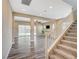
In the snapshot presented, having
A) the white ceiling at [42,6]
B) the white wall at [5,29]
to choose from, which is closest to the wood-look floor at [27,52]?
the white wall at [5,29]

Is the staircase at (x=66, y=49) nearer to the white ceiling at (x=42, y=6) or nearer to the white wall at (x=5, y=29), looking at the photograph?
the white wall at (x=5, y=29)

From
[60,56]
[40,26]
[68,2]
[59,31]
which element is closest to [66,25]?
[59,31]

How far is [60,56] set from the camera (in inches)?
157

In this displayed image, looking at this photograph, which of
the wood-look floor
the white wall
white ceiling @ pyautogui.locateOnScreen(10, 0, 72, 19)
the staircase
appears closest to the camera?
the white wall

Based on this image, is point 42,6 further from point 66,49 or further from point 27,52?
point 66,49

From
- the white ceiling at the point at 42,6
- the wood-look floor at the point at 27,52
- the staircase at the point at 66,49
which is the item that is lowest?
the wood-look floor at the point at 27,52

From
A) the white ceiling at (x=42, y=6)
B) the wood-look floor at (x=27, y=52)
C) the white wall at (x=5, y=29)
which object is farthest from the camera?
the white ceiling at (x=42, y=6)

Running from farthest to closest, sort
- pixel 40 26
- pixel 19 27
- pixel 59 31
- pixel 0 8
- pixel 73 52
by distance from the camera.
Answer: pixel 40 26 → pixel 19 27 → pixel 59 31 → pixel 73 52 → pixel 0 8

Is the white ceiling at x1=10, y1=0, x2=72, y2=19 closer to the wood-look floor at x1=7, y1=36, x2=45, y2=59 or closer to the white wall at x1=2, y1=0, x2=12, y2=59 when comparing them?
the white wall at x1=2, y1=0, x2=12, y2=59

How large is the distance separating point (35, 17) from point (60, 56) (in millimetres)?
8297

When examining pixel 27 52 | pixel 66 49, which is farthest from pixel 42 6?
pixel 66 49

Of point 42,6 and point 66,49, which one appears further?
point 42,6

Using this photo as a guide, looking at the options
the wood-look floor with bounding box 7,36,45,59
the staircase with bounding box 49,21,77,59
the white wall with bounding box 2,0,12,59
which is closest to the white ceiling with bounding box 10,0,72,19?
the white wall with bounding box 2,0,12,59

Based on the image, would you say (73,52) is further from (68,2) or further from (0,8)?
(68,2)
